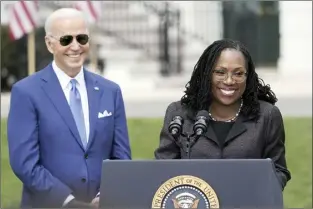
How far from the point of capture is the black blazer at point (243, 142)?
4262 mm

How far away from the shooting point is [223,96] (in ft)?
14.1

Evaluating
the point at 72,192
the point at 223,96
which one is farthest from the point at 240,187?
the point at 72,192

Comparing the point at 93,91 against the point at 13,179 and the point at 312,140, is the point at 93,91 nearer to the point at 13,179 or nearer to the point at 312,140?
the point at 13,179

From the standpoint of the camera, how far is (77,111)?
4.59 meters

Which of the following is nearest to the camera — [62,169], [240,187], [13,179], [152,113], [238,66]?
[240,187]

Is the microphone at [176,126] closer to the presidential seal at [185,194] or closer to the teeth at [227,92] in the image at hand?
the teeth at [227,92]

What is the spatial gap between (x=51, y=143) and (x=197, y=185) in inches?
42.3

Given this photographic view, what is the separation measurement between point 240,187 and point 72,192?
108cm

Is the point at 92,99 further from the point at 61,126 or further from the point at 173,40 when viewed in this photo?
the point at 173,40

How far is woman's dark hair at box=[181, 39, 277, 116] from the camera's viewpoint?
4359 millimetres

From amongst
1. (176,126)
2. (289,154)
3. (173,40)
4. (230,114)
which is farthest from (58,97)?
(173,40)

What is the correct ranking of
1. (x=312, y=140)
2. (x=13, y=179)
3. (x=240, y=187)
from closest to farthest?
(x=240, y=187)
(x=13, y=179)
(x=312, y=140)

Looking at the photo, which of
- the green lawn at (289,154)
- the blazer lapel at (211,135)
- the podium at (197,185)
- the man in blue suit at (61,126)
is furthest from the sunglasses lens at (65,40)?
the green lawn at (289,154)

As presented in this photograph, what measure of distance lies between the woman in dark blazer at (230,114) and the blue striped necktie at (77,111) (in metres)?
0.45
